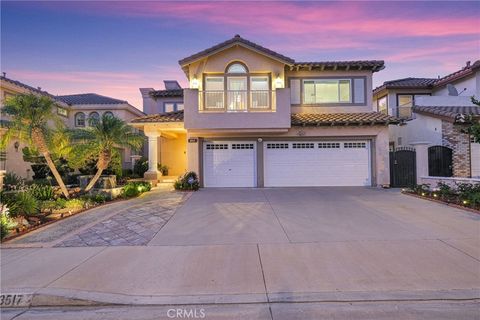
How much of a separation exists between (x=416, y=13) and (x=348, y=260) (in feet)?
38.9

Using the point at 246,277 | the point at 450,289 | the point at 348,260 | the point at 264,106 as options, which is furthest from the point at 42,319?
the point at 264,106

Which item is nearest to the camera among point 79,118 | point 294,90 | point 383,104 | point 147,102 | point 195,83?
point 195,83

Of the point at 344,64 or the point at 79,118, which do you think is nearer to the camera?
the point at 344,64

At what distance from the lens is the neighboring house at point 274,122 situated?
1542cm

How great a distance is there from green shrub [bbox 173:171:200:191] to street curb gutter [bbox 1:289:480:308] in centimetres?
1063

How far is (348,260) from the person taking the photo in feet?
19.0

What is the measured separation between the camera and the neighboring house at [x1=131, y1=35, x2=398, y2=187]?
1542 cm

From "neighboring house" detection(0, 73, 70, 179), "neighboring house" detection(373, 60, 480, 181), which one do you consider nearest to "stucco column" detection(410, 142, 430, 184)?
"neighboring house" detection(373, 60, 480, 181)

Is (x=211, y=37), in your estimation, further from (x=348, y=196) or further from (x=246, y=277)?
(x=246, y=277)

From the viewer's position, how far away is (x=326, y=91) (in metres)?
17.4

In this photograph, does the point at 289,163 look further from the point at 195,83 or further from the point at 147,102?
the point at 147,102

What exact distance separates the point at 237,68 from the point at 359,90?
23.3 feet

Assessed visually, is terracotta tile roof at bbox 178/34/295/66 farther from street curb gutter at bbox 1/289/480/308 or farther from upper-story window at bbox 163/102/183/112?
Result: street curb gutter at bbox 1/289/480/308

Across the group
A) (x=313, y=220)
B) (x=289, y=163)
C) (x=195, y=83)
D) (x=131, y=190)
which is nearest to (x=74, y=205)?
(x=131, y=190)
